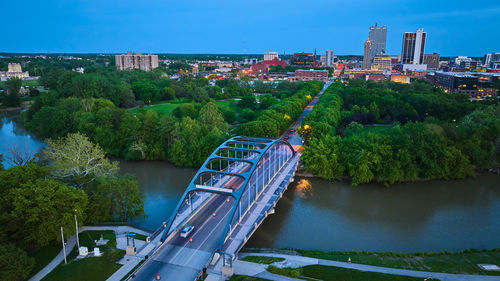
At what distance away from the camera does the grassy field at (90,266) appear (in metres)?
18.9

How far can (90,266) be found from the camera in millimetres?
19781

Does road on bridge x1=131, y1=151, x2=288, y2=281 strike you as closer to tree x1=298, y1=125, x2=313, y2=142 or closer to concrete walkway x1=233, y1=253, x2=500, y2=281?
concrete walkway x1=233, y1=253, x2=500, y2=281

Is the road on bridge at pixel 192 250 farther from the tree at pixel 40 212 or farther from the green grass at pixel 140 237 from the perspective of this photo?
the tree at pixel 40 212

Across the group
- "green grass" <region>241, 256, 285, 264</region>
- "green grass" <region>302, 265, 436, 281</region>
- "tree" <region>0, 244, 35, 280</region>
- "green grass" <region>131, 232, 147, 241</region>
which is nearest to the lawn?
"green grass" <region>302, 265, 436, 281</region>

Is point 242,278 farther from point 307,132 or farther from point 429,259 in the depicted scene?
point 307,132

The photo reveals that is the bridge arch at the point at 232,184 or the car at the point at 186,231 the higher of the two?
the bridge arch at the point at 232,184

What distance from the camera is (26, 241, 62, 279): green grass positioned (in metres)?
19.9

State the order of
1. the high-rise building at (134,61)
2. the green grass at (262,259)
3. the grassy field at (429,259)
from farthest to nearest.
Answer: the high-rise building at (134,61)
the green grass at (262,259)
the grassy field at (429,259)

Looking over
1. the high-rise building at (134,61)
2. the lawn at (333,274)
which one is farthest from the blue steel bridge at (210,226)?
the high-rise building at (134,61)

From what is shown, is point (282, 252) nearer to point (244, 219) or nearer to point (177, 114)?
point (244, 219)

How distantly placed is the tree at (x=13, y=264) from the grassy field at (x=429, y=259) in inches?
648

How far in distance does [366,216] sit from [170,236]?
17.9m

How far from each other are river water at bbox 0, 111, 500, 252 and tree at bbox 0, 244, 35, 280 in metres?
9.85

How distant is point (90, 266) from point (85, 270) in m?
0.40
